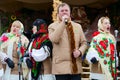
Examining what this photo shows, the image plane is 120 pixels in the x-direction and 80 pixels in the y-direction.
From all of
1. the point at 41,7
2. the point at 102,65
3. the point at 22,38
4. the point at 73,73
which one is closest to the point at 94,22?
the point at 41,7

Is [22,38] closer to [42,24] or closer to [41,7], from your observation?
[42,24]

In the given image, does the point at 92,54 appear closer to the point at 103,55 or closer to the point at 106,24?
the point at 103,55

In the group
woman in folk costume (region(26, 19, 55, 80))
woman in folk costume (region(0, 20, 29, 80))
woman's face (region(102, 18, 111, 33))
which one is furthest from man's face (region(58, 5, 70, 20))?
woman in folk costume (region(0, 20, 29, 80))

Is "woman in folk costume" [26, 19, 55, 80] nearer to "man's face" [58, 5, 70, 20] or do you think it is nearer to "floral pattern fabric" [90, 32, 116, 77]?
"man's face" [58, 5, 70, 20]

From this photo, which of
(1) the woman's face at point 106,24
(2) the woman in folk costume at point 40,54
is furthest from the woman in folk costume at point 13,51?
(1) the woman's face at point 106,24

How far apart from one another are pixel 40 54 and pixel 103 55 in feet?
3.27

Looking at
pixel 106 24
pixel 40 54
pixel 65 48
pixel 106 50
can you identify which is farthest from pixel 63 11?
pixel 106 50

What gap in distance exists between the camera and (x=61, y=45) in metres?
5.07

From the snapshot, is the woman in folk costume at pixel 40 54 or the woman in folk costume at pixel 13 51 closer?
the woman in folk costume at pixel 40 54

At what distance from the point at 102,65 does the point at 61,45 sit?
0.87 metres

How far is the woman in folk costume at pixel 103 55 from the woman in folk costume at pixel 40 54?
2.16 feet

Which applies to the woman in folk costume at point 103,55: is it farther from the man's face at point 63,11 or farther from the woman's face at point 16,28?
the woman's face at point 16,28

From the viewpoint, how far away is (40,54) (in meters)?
5.33

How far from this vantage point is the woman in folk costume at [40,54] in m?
5.35
